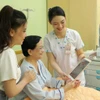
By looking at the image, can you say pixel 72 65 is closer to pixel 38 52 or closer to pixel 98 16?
pixel 38 52

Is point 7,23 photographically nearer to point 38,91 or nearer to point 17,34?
point 17,34

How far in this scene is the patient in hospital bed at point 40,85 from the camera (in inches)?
55.0

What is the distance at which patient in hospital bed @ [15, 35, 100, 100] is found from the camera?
1396 millimetres

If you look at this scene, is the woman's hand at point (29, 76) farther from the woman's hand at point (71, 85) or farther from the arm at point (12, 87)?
the woman's hand at point (71, 85)

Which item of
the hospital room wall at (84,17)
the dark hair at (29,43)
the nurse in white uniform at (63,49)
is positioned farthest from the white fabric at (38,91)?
the hospital room wall at (84,17)

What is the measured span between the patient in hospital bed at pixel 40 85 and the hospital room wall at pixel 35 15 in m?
1.07

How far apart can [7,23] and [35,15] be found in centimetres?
176

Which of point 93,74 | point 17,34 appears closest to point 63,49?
point 17,34

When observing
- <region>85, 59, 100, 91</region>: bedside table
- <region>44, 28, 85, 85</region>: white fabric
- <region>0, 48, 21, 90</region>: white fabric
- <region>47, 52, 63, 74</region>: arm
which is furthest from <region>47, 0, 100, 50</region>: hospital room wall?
<region>0, 48, 21, 90</region>: white fabric

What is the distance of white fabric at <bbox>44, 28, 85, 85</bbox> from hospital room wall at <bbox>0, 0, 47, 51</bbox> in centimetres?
77

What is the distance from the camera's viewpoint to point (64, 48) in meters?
1.92

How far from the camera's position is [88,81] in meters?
2.79

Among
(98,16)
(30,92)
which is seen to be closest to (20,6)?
(98,16)

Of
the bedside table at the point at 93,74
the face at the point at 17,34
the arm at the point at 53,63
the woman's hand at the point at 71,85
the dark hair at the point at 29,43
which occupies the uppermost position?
the face at the point at 17,34
